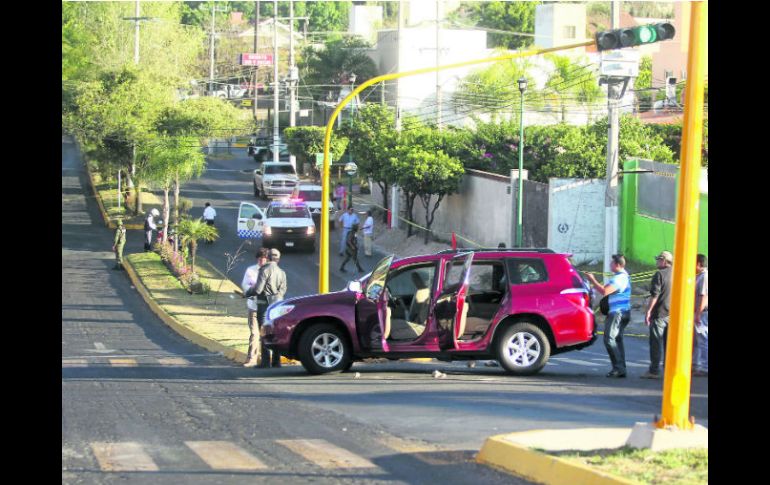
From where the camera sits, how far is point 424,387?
540 inches

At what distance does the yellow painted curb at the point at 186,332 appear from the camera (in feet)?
61.1

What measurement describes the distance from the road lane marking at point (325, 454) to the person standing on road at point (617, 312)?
5.61 m

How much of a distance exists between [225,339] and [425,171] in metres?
19.1

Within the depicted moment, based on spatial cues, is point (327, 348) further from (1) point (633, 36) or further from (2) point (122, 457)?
(1) point (633, 36)

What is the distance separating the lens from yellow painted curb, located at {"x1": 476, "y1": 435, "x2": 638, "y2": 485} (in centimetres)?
774

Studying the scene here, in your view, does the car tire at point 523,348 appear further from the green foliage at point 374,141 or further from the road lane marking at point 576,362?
the green foliage at point 374,141

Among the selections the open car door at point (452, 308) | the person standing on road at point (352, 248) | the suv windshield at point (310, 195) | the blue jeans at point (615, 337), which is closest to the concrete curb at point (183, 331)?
the open car door at point (452, 308)

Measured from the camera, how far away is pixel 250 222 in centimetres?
4125

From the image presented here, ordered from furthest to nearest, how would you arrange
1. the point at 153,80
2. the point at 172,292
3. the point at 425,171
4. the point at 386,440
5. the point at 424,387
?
the point at 153,80 → the point at 425,171 → the point at 172,292 → the point at 424,387 → the point at 386,440

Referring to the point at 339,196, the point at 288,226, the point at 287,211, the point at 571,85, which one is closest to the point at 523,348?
the point at 288,226
